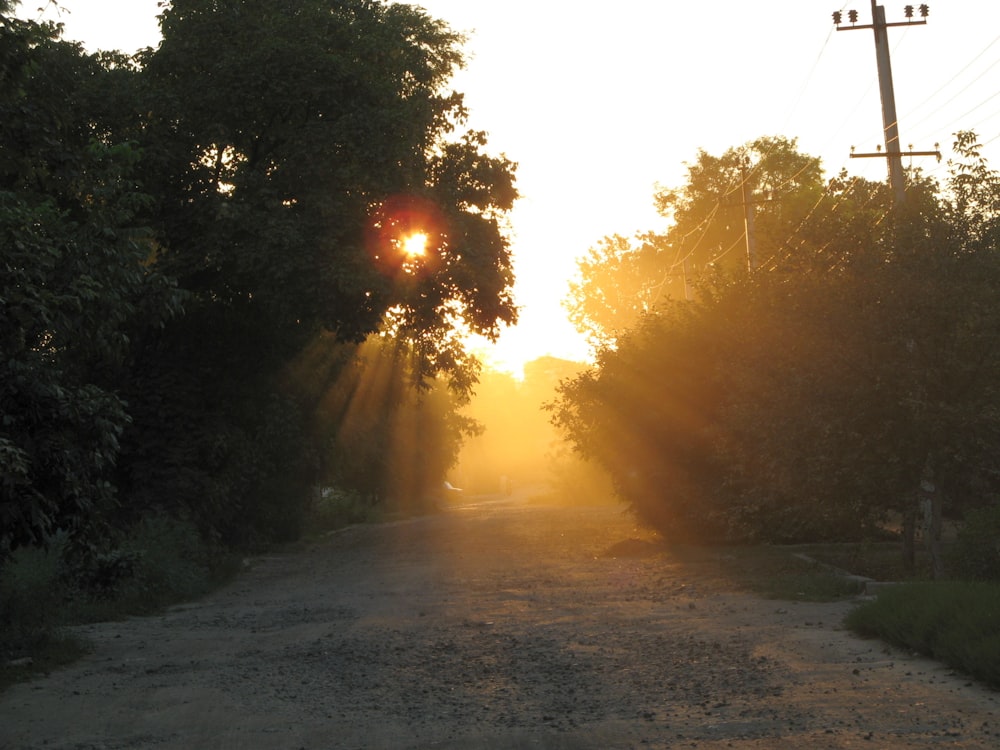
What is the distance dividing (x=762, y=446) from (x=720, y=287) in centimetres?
947

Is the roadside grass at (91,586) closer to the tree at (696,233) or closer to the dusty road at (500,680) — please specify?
the dusty road at (500,680)

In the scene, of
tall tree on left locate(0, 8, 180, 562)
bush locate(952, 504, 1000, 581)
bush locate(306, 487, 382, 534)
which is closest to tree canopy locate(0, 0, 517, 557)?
tall tree on left locate(0, 8, 180, 562)

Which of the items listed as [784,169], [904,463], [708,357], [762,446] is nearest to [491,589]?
[762,446]

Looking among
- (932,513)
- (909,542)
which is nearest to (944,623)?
(932,513)

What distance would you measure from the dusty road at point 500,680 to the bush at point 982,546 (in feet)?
7.10

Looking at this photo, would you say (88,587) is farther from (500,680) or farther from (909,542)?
(909,542)

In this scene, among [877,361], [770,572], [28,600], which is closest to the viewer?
[28,600]

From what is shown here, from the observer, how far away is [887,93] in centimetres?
2045

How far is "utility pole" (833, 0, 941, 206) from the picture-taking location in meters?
19.0

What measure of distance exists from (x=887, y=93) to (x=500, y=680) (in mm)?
14630

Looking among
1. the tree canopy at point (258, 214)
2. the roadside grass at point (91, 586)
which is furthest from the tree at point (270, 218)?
the roadside grass at point (91, 586)

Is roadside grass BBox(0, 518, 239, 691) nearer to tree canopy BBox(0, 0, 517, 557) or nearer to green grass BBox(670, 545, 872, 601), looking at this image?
tree canopy BBox(0, 0, 517, 557)

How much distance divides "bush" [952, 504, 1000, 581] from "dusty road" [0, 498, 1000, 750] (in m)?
2.16

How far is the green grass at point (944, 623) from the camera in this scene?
9.33 meters
